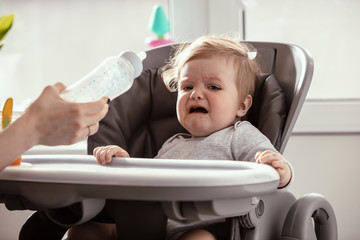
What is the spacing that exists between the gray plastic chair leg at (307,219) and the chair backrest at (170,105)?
15cm

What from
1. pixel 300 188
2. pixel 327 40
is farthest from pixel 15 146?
pixel 327 40

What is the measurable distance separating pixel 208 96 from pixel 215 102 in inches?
0.9

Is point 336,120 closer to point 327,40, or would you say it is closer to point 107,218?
point 327,40

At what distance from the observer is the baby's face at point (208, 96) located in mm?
1399

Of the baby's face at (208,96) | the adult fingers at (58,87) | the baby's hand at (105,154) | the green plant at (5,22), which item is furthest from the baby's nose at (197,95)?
the green plant at (5,22)

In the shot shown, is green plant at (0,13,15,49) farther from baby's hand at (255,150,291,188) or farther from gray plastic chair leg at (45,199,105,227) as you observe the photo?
baby's hand at (255,150,291,188)

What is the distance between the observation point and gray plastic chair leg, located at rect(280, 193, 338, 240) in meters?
1.24

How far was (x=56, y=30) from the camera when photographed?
7.86 feet

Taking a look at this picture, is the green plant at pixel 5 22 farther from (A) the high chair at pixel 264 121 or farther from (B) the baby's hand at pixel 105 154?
(B) the baby's hand at pixel 105 154

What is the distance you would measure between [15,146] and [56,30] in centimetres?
152

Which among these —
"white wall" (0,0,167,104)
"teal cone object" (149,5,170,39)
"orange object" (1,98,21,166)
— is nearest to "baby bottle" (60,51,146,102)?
"orange object" (1,98,21,166)

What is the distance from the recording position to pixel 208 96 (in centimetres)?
140

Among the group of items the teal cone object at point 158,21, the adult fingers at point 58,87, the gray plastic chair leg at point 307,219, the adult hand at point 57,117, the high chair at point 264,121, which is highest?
the adult fingers at point 58,87

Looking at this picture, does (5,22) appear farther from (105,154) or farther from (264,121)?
(264,121)
